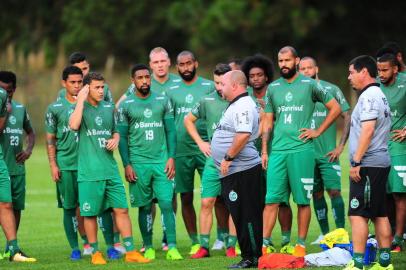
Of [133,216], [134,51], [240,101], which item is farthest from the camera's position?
[134,51]

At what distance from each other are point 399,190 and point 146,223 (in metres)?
3.21

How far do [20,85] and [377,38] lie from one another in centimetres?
1532

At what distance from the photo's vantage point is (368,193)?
11.6m

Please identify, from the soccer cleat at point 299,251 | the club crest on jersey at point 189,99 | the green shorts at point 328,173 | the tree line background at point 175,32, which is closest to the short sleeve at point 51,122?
the club crest on jersey at point 189,99

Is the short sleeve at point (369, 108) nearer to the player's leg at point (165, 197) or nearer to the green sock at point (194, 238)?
the player's leg at point (165, 197)

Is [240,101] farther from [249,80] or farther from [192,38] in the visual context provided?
[192,38]

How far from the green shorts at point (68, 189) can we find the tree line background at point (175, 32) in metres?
24.3

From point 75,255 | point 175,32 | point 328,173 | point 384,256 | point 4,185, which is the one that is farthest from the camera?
point 175,32

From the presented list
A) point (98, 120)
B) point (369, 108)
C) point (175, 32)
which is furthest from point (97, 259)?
point (175, 32)

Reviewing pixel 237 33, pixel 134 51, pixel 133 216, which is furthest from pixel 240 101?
pixel 134 51

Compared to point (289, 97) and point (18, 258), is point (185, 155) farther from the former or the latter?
point (18, 258)

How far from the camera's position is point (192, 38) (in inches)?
1736

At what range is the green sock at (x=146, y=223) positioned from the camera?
14.0 m

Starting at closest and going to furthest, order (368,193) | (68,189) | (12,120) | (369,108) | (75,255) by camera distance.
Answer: (369,108), (368,193), (75,255), (68,189), (12,120)
